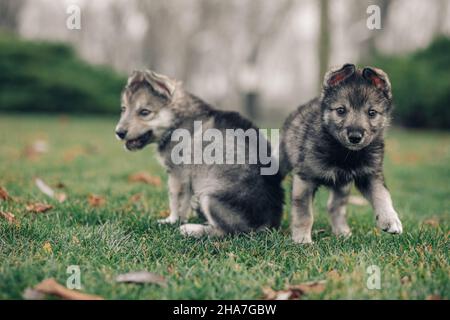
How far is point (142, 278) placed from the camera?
2932 millimetres

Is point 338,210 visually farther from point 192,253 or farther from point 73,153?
point 73,153

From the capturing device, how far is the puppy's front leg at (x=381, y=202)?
374 centimetres

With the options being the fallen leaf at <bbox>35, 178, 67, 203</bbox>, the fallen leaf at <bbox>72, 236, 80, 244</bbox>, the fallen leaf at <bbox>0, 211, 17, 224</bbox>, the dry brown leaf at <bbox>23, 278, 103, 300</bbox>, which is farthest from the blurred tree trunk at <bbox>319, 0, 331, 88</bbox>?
the dry brown leaf at <bbox>23, 278, 103, 300</bbox>

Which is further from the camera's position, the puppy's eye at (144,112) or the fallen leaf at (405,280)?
the puppy's eye at (144,112)

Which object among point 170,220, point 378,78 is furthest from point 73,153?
point 378,78

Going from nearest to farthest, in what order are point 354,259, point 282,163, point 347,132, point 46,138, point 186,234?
point 354,259, point 347,132, point 186,234, point 282,163, point 46,138

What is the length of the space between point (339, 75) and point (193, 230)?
1695mm

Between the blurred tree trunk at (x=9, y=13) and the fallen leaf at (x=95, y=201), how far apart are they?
1296 inches

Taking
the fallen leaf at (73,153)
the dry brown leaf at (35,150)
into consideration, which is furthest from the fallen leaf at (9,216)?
the dry brown leaf at (35,150)

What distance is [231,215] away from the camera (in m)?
4.00

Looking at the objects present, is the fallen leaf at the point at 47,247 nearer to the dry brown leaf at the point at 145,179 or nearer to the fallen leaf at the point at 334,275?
the fallen leaf at the point at 334,275
